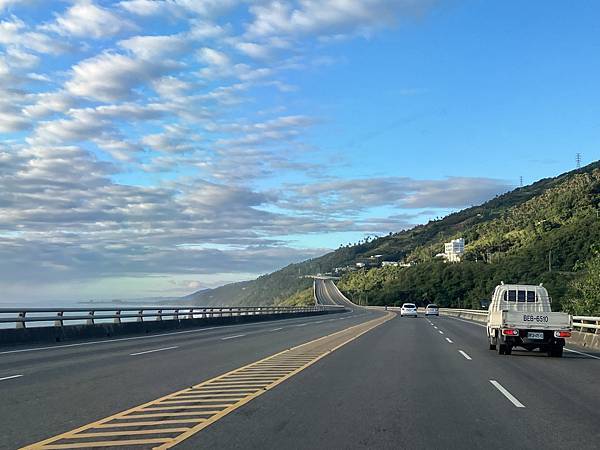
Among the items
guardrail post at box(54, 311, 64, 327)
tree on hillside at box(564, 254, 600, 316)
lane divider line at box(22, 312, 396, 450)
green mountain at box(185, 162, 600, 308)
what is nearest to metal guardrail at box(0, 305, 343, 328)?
guardrail post at box(54, 311, 64, 327)

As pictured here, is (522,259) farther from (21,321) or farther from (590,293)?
(21,321)

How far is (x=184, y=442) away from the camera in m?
8.34

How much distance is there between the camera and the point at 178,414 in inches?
401

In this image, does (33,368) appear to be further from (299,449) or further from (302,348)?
(299,449)

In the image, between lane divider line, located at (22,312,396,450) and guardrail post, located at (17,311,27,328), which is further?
guardrail post, located at (17,311,27,328)

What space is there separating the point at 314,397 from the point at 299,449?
158 inches

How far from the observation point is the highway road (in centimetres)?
876

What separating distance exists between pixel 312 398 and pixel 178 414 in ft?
8.60

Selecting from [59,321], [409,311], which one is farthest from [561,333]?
[409,311]

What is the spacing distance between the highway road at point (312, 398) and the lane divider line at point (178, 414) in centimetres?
3

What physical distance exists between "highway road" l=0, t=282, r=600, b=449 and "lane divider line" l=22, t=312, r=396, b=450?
27 mm

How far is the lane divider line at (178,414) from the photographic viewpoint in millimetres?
8398

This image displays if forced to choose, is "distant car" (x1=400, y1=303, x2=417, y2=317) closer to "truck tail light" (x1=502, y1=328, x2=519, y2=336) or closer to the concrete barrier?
the concrete barrier

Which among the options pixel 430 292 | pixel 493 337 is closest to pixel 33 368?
pixel 493 337
